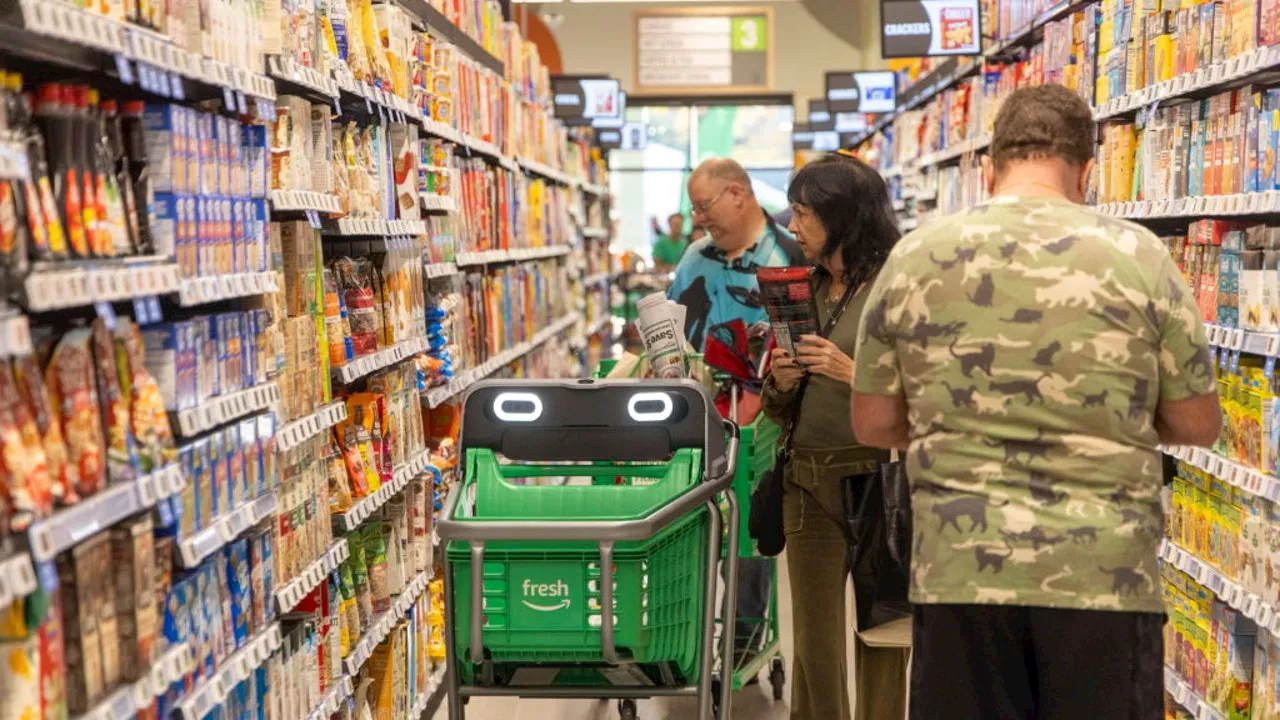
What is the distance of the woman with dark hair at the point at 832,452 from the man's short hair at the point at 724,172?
160 centimetres

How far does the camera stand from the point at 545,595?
300 cm

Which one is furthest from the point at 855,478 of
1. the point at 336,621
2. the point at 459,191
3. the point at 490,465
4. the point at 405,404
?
the point at 459,191

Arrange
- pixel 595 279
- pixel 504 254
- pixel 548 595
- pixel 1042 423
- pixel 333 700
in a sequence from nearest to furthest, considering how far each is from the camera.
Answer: pixel 1042 423 < pixel 548 595 < pixel 333 700 < pixel 504 254 < pixel 595 279

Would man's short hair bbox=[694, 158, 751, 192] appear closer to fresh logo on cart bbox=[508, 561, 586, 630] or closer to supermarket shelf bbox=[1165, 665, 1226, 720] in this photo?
supermarket shelf bbox=[1165, 665, 1226, 720]

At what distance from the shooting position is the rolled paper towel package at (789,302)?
3.51 m

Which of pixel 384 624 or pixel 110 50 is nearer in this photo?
pixel 110 50

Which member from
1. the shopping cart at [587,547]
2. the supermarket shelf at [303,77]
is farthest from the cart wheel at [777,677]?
the supermarket shelf at [303,77]

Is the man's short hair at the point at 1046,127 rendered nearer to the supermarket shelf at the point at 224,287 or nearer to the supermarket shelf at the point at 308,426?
the supermarket shelf at the point at 224,287

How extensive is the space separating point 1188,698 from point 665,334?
1912 millimetres

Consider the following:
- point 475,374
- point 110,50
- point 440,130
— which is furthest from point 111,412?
point 475,374

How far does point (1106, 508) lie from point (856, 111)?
40.2 feet

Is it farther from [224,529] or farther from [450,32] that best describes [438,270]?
[224,529]

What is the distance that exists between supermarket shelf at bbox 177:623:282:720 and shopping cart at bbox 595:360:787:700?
1.35 metres

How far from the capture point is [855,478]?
3.60 meters
